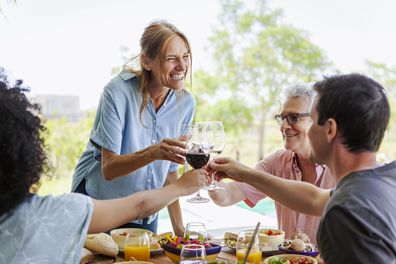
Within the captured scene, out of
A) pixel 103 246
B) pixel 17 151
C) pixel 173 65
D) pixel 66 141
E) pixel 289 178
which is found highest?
pixel 173 65

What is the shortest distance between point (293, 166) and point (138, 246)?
1.01 metres

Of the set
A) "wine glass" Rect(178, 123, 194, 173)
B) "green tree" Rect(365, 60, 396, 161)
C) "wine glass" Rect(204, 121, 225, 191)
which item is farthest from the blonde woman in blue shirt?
"green tree" Rect(365, 60, 396, 161)

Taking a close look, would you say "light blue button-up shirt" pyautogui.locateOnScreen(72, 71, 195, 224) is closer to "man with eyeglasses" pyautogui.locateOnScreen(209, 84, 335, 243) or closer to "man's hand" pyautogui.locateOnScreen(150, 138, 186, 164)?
"man's hand" pyautogui.locateOnScreen(150, 138, 186, 164)

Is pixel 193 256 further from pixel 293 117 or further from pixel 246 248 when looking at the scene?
pixel 293 117

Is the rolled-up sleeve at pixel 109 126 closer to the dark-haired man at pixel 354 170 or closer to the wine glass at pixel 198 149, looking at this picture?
the wine glass at pixel 198 149

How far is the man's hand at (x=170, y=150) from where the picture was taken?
2.32m

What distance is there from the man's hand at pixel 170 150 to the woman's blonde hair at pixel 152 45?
1.13ft

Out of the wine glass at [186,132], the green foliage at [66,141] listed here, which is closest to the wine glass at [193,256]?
the wine glass at [186,132]

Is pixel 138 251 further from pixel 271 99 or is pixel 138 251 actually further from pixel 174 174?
pixel 271 99

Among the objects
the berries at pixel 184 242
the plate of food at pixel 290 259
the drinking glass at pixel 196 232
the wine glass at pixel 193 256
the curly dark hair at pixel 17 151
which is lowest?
the plate of food at pixel 290 259

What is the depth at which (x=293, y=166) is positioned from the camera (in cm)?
278

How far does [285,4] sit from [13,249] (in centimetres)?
967

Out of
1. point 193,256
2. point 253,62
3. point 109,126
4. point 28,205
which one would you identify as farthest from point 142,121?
point 253,62

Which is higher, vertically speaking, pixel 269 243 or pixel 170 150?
pixel 170 150
